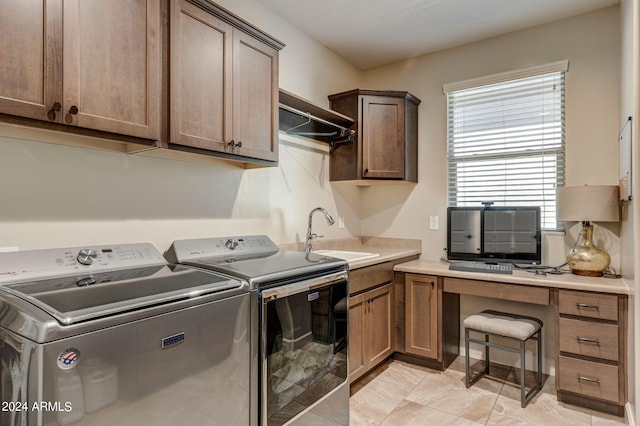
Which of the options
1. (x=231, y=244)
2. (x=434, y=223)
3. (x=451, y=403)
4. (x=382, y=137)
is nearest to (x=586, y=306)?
(x=451, y=403)

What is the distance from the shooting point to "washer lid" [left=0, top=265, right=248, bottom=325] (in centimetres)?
107

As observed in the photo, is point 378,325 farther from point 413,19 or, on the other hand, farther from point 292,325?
point 413,19

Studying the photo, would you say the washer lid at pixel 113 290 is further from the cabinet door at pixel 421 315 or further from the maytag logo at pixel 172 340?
the cabinet door at pixel 421 315

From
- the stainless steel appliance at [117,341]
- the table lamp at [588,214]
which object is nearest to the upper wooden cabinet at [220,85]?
the stainless steel appliance at [117,341]

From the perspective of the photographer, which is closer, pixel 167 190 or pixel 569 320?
pixel 167 190

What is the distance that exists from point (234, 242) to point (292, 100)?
1042 mm

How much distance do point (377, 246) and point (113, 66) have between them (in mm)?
2738

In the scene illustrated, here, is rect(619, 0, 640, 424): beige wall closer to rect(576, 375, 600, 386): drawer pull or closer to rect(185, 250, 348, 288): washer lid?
rect(576, 375, 600, 386): drawer pull

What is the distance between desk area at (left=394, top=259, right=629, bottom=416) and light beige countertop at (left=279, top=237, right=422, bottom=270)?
273mm

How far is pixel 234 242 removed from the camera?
2.22 meters

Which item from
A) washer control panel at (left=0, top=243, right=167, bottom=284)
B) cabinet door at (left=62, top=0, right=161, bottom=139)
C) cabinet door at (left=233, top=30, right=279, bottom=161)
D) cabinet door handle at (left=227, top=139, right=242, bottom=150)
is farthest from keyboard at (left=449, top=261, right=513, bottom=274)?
cabinet door at (left=62, top=0, right=161, bottom=139)

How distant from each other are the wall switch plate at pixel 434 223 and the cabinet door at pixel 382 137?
511 mm

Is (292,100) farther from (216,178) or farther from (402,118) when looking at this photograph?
(402,118)

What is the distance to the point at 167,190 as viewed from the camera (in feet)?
6.56
